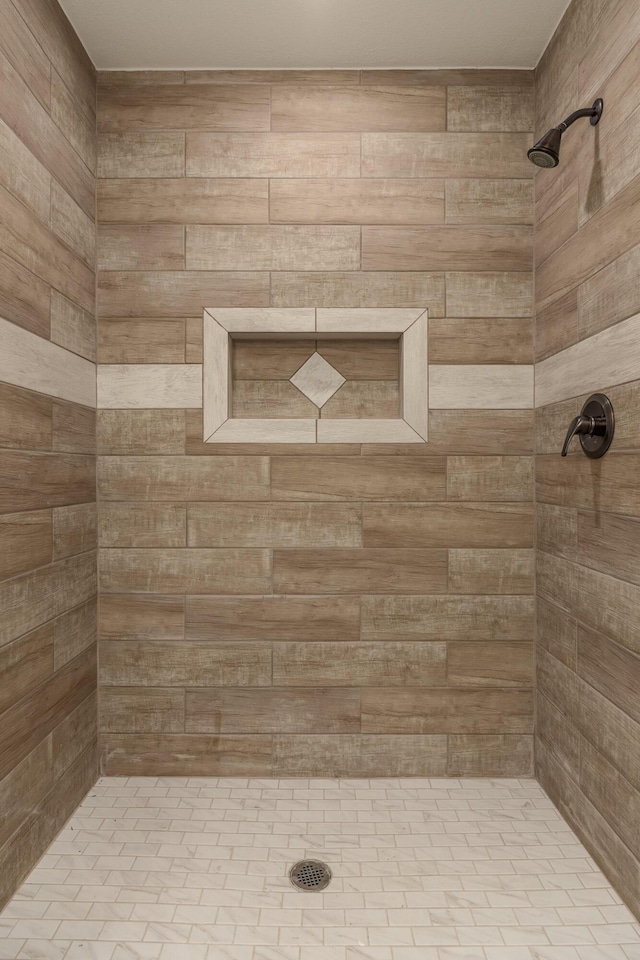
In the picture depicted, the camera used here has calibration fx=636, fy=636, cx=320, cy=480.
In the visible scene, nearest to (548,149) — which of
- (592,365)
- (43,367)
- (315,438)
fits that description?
(592,365)

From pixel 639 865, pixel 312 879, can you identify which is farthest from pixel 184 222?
pixel 639 865

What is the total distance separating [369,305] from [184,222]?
0.67m

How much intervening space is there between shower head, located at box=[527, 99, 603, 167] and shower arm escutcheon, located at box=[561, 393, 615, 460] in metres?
0.62

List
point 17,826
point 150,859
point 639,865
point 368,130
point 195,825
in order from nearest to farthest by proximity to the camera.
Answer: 1. point 639,865
2. point 17,826
3. point 150,859
4. point 195,825
5. point 368,130

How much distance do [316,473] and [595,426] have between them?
2.86 feet

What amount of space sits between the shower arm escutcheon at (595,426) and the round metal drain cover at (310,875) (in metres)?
1.23

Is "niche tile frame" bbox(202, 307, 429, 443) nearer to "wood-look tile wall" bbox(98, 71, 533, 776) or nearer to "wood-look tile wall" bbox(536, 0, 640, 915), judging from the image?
"wood-look tile wall" bbox(98, 71, 533, 776)

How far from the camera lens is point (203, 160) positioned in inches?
82.4

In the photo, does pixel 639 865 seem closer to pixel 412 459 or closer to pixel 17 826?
pixel 412 459

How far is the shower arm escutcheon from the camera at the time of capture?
1573 millimetres

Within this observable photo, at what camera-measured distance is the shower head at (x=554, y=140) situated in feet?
5.24

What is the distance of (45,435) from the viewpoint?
1.74 meters

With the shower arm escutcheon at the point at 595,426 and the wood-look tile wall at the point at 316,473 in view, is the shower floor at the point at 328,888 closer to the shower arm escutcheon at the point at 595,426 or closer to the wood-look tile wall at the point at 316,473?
the wood-look tile wall at the point at 316,473

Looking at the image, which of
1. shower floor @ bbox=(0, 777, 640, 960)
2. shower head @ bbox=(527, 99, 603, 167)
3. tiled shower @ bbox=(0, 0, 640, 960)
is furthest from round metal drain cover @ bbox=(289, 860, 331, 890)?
shower head @ bbox=(527, 99, 603, 167)
